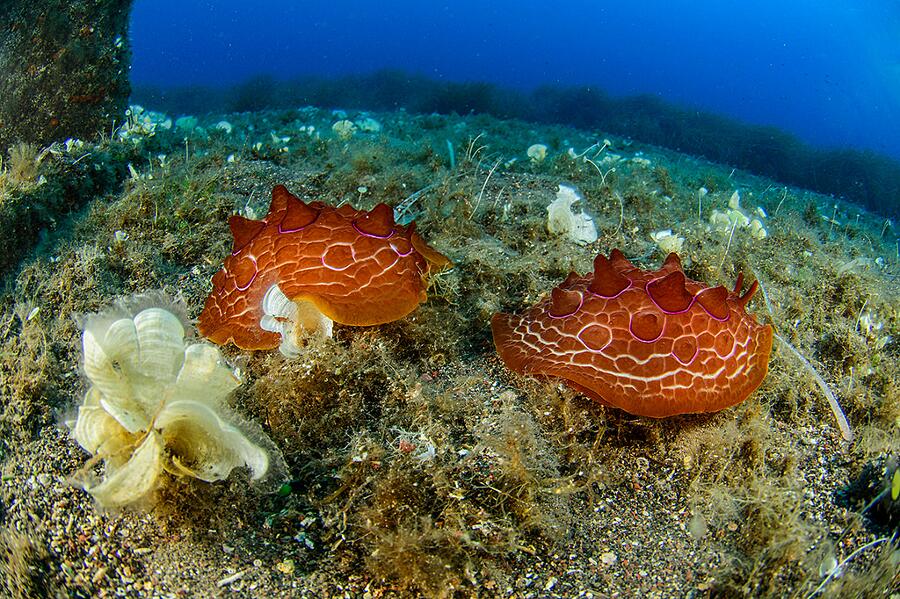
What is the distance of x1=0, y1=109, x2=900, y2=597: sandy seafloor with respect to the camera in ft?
7.50

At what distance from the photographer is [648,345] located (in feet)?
8.95

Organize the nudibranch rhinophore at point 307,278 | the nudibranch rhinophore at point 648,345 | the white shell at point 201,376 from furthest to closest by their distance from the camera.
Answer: the nudibranch rhinophore at point 307,278 < the nudibranch rhinophore at point 648,345 < the white shell at point 201,376

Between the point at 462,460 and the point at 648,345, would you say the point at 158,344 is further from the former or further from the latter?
the point at 648,345

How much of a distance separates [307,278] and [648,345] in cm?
186

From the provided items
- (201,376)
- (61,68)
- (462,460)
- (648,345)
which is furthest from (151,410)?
(61,68)

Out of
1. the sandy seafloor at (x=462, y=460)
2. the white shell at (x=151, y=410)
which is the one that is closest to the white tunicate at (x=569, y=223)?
the sandy seafloor at (x=462, y=460)

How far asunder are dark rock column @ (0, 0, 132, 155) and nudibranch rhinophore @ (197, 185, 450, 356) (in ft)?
16.1

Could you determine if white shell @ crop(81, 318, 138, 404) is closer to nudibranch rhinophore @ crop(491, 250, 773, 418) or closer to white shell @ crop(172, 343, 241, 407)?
white shell @ crop(172, 343, 241, 407)

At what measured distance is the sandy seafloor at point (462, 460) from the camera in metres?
2.29

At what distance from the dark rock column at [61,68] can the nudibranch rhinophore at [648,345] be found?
6.48 m

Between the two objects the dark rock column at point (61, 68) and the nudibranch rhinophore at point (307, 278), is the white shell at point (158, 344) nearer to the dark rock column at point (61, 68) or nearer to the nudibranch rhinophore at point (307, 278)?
the nudibranch rhinophore at point (307, 278)

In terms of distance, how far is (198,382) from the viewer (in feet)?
7.36

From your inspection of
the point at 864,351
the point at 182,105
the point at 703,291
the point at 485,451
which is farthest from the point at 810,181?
the point at 182,105

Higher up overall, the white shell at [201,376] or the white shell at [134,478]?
the white shell at [201,376]
